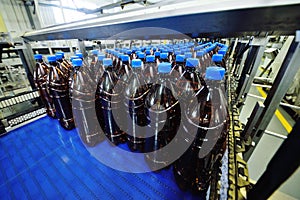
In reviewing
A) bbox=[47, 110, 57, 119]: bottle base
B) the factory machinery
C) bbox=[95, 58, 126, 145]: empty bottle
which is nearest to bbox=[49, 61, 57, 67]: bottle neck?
the factory machinery

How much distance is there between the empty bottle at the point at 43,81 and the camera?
1026mm

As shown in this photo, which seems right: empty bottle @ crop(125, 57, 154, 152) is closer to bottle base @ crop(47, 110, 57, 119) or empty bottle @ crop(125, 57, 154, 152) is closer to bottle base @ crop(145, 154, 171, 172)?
bottle base @ crop(145, 154, 171, 172)

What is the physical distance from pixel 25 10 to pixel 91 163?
547 centimetres

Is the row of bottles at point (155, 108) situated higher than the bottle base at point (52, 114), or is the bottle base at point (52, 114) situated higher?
the row of bottles at point (155, 108)

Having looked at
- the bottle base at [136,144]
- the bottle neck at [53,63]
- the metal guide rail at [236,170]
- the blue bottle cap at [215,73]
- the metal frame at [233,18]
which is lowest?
the bottle base at [136,144]

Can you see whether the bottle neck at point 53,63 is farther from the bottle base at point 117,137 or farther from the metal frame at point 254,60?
the metal frame at point 254,60

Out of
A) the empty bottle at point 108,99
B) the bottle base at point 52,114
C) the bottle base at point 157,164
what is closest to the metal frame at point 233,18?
the empty bottle at point 108,99

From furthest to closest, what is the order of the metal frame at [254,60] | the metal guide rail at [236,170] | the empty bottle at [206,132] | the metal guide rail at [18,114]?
the metal guide rail at [18,114] < the metal frame at [254,60] < the empty bottle at [206,132] < the metal guide rail at [236,170]

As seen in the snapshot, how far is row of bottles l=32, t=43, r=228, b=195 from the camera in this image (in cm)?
52

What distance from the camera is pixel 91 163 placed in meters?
0.74

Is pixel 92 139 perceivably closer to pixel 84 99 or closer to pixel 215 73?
pixel 84 99

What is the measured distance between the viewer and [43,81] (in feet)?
3.45

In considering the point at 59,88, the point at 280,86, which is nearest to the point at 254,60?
the point at 280,86

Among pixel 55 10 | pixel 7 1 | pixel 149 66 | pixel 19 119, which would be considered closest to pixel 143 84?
pixel 149 66
